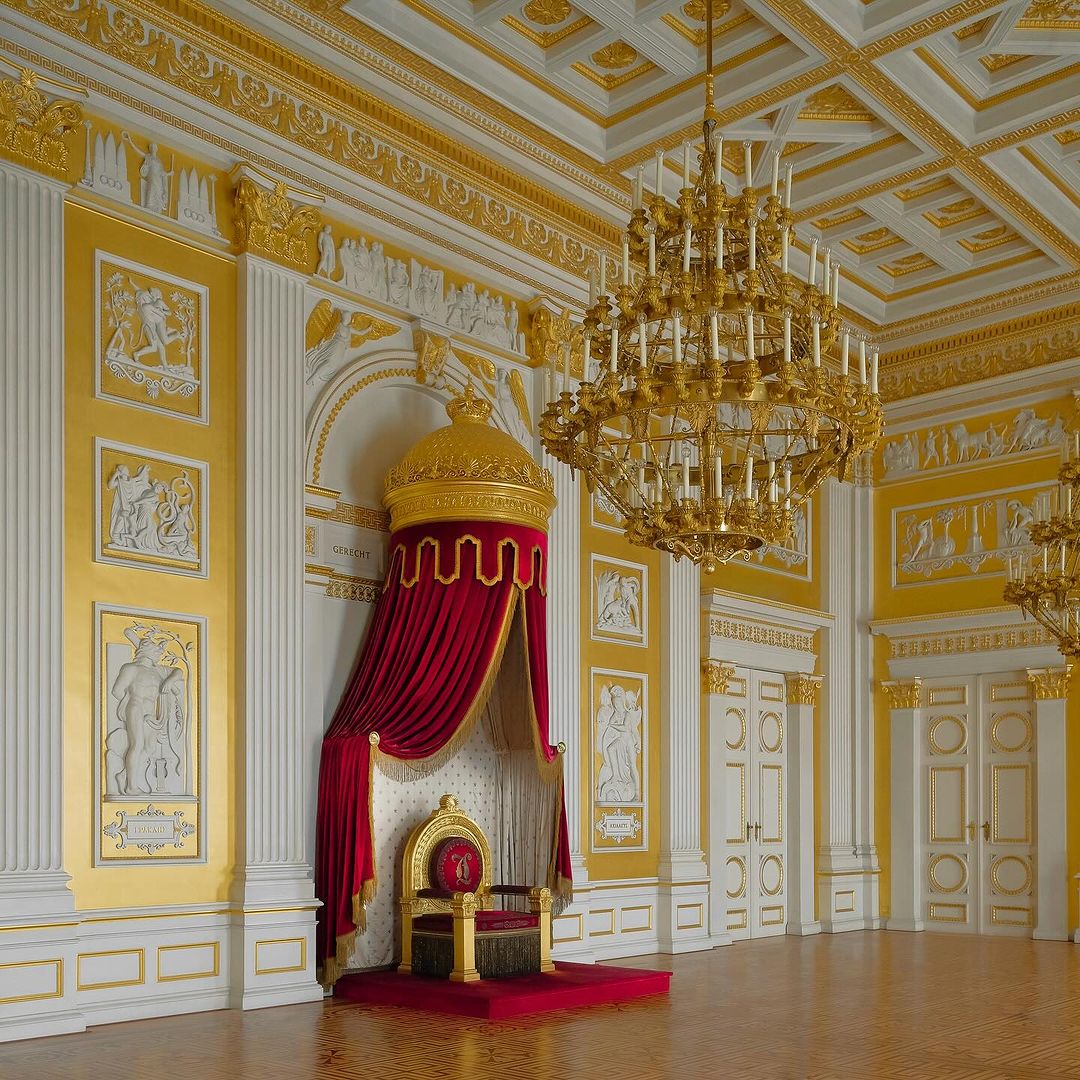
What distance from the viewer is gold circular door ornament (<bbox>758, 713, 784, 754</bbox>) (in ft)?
38.5

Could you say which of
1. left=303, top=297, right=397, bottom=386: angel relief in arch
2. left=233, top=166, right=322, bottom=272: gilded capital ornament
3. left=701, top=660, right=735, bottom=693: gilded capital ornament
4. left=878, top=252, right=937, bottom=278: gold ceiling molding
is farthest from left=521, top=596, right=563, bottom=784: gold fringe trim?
left=878, top=252, right=937, bottom=278: gold ceiling molding

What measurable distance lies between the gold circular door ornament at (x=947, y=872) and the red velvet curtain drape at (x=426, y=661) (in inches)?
207

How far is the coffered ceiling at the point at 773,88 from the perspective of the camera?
311 inches

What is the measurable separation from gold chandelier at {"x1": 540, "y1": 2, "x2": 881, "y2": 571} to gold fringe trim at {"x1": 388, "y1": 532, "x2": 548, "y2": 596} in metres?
2.15

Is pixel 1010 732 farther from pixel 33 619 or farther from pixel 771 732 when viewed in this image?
pixel 33 619

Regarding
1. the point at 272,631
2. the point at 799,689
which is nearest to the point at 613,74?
the point at 272,631

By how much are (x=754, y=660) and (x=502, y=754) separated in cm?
356

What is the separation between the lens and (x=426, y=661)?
7.77 metres

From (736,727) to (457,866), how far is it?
13.4ft

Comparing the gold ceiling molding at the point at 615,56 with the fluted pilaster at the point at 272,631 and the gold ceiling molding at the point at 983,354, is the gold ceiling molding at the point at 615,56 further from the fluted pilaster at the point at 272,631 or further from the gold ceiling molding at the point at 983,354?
the gold ceiling molding at the point at 983,354

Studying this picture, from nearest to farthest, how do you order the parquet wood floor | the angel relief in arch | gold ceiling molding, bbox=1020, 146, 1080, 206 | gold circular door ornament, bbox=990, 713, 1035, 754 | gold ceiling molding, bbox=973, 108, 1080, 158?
1. the parquet wood floor
2. the angel relief in arch
3. gold ceiling molding, bbox=973, 108, 1080, 158
4. gold ceiling molding, bbox=1020, 146, 1080, 206
5. gold circular door ornament, bbox=990, 713, 1035, 754

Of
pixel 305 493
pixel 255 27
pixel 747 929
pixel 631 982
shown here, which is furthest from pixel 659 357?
pixel 747 929

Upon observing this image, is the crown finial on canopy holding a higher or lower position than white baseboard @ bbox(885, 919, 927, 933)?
higher

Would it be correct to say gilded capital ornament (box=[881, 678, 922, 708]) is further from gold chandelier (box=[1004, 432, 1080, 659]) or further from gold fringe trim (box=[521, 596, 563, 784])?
gold fringe trim (box=[521, 596, 563, 784])
